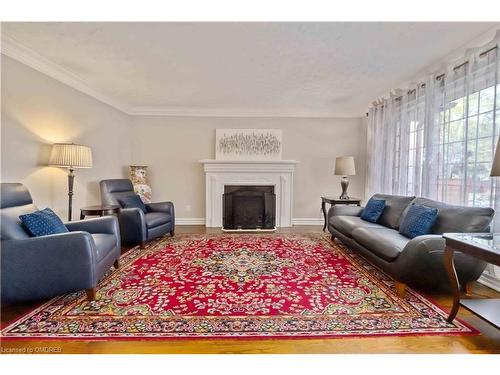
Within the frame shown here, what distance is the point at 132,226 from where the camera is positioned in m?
3.67

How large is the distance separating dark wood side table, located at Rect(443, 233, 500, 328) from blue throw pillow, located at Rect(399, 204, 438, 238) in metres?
0.81

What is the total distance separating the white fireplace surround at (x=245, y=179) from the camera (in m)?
5.37

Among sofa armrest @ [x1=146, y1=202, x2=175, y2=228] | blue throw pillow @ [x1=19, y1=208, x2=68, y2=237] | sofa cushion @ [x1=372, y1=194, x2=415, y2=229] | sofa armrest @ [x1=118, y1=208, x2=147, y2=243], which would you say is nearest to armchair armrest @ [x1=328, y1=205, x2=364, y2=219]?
sofa cushion @ [x1=372, y1=194, x2=415, y2=229]

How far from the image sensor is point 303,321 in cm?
192

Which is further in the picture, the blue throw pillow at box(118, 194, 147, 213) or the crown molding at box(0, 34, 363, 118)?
the blue throw pillow at box(118, 194, 147, 213)

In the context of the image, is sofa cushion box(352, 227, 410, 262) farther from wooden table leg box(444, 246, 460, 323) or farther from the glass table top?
the glass table top

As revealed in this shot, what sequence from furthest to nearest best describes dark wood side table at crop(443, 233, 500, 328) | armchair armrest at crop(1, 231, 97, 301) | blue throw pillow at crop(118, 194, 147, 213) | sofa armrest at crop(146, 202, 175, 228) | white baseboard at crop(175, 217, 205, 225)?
white baseboard at crop(175, 217, 205, 225) → sofa armrest at crop(146, 202, 175, 228) → blue throw pillow at crop(118, 194, 147, 213) → armchair armrest at crop(1, 231, 97, 301) → dark wood side table at crop(443, 233, 500, 328)

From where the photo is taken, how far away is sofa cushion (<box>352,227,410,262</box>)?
243 centimetres

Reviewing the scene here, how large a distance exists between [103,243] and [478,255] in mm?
2924

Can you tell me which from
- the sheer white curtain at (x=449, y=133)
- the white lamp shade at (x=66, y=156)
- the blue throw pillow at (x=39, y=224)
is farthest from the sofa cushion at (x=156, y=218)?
the sheer white curtain at (x=449, y=133)

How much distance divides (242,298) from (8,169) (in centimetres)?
278

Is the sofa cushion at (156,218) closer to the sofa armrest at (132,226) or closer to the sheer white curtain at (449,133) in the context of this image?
the sofa armrest at (132,226)

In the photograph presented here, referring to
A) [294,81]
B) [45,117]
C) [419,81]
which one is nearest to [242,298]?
[294,81]
